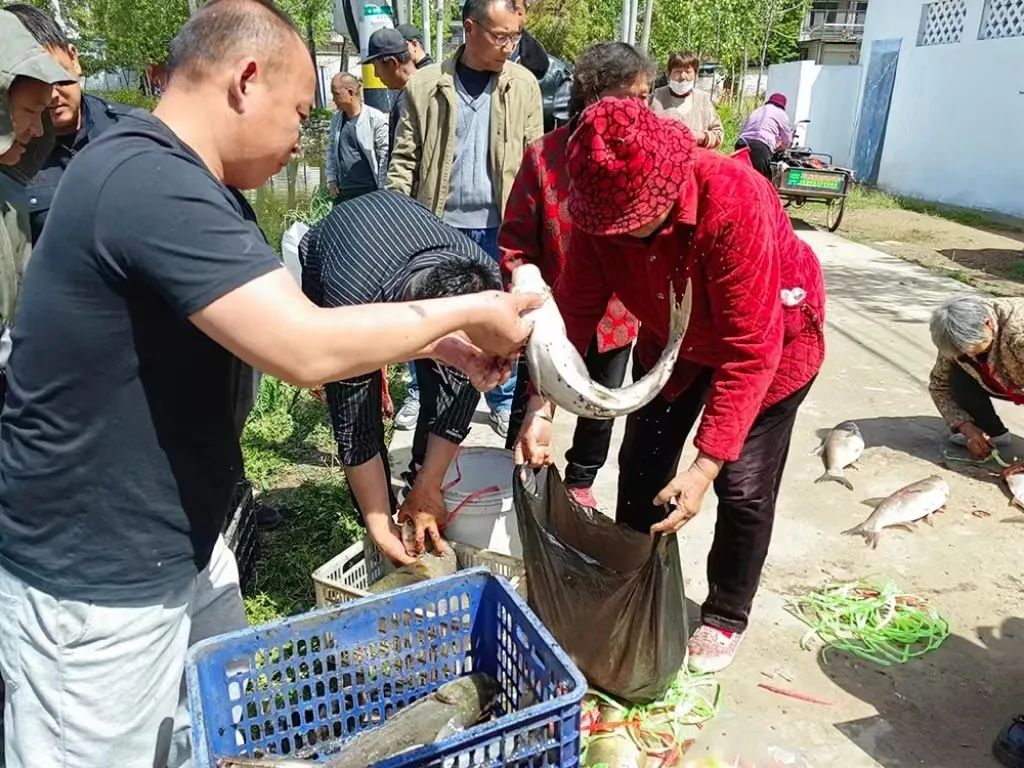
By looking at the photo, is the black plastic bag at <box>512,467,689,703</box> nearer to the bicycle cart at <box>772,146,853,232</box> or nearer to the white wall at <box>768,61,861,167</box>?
the bicycle cart at <box>772,146,853,232</box>

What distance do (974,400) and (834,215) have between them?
9.22m

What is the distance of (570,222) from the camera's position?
3.10 m

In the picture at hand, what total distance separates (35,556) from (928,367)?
578 cm

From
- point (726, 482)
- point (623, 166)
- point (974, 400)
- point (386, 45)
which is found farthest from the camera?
point (386, 45)

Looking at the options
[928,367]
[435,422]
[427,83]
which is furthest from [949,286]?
[435,422]

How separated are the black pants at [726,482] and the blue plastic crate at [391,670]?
1.10 meters

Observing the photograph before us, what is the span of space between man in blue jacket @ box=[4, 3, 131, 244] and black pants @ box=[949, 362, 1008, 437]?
410cm

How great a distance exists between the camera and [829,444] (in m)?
4.32

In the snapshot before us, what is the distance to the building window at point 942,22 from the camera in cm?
1440

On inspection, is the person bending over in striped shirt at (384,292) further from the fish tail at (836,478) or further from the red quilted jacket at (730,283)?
the fish tail at (836,478)

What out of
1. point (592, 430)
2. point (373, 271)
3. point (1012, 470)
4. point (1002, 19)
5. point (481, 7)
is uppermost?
point (1002, 19)

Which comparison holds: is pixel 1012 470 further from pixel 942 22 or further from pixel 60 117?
pixel 942 22

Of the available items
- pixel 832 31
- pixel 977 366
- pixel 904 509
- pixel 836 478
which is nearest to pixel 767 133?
pixel 977 366

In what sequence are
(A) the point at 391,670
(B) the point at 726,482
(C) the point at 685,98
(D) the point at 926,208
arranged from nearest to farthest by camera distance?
(A) the point at 391,670, (B) the point at 726,482, (C) the point at 685,98, (D) the point at 926,208
